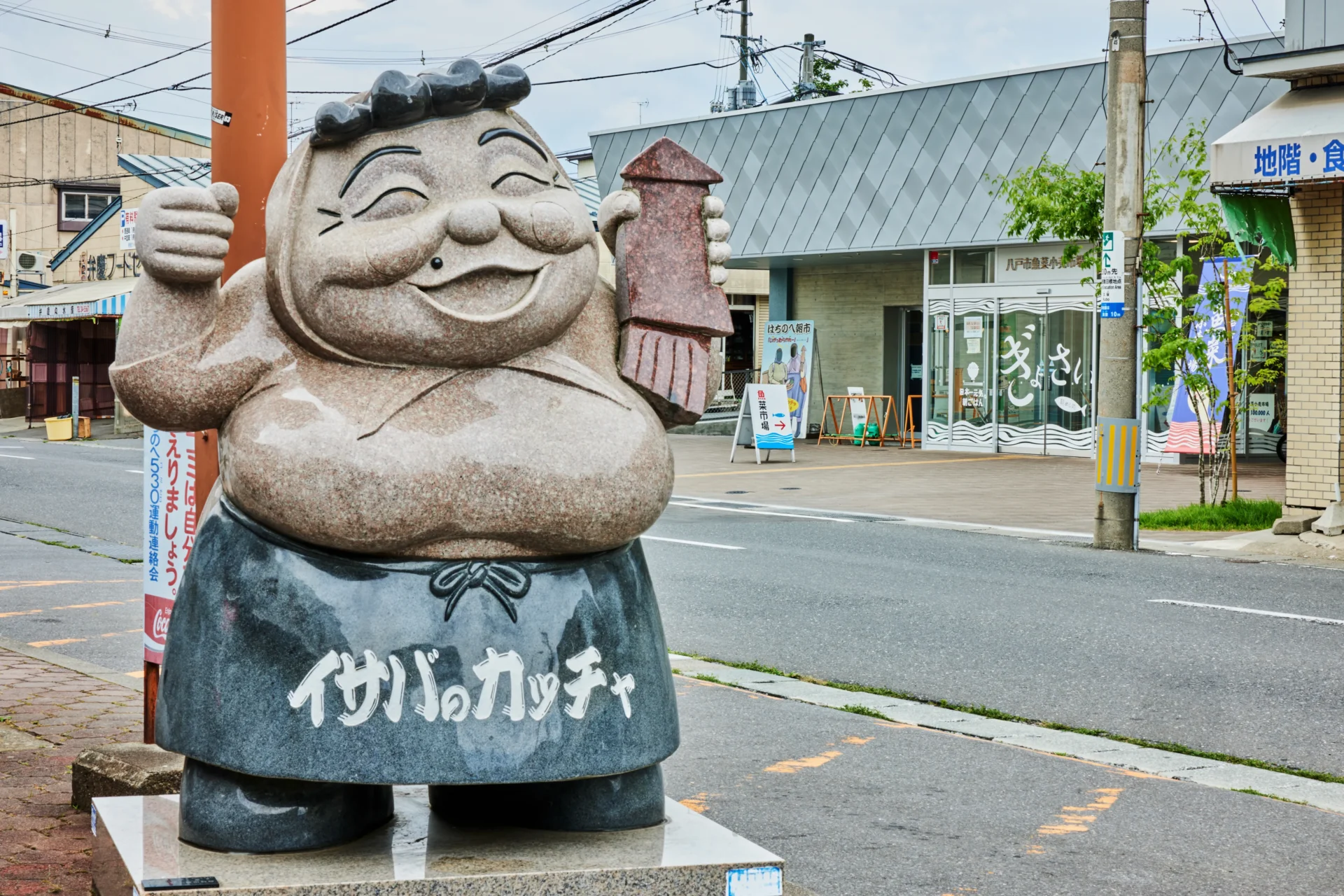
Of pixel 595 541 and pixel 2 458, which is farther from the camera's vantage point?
pixel 2 458

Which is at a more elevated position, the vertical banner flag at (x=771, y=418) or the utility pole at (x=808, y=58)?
the utility pole at (x=808, y=58)

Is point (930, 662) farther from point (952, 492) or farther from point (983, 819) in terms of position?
point (952, 492)

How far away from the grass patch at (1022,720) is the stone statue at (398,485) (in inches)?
126

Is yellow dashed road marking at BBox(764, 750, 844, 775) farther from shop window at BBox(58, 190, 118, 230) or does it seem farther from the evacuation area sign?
shop window at BBox(58, 190, 118, 230)

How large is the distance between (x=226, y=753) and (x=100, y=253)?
36.3 metres

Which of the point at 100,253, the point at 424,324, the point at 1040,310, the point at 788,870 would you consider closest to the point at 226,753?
the point at 424,324

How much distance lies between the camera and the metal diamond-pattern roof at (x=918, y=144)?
1916 centimetres

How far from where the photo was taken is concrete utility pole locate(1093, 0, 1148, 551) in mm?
12164

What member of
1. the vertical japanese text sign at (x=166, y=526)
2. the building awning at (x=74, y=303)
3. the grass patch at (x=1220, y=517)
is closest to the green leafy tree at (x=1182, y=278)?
the grass patch at (x=1220, y=517)

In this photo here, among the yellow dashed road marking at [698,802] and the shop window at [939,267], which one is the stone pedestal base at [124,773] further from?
the shop window at [939,267]

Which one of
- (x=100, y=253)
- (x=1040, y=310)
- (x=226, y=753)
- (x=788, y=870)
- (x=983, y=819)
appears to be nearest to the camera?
(x=226, y=753)

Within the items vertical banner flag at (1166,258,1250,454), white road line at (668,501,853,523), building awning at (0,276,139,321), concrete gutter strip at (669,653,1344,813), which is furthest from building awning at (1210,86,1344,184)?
building awning at (0,276,139,321)

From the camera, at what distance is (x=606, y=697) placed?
10.2 feet

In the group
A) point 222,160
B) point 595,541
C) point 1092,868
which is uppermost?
point 222,160
